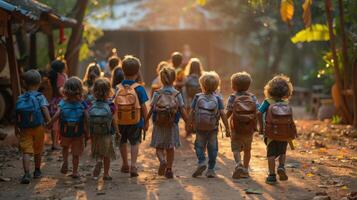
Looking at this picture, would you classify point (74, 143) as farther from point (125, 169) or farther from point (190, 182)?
point (190, 182)

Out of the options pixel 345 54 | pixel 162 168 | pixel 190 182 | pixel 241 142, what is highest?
pixel 345 54

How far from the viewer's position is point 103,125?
7.53 meters

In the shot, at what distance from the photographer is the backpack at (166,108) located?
7621mm

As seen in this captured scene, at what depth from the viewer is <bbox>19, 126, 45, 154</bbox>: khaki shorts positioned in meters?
7.65

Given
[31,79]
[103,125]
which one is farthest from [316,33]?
[31,79]

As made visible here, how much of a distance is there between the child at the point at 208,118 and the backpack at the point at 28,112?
211 centimetres

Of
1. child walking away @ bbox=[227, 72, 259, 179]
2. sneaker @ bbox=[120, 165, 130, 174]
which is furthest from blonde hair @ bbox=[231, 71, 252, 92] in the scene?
sneaker @ bbox=[120, 165, 130, 174]

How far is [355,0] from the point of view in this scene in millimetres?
13609

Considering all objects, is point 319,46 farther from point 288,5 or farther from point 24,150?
point 24,150

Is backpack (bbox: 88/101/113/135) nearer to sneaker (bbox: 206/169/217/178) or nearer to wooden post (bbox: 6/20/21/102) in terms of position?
sneaker (bbox: 206/169/217/178)

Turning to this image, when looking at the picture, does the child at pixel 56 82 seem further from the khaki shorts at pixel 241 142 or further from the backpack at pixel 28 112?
the khaki shorts at pixel 241 142

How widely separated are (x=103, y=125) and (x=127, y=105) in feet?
1.45

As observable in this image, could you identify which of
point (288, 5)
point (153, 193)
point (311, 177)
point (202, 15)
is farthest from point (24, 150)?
point (202, 15)

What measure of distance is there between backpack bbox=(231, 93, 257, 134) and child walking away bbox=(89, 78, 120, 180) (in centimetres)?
162
